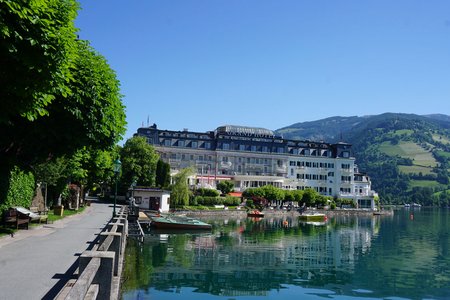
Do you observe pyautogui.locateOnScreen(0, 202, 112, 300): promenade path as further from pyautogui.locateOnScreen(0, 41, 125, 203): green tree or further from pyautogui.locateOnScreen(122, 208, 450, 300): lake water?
pyautogui.locateOnScreen(0, 41, 125, 203): green tree

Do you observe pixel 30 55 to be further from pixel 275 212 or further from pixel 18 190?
pixel 275 212

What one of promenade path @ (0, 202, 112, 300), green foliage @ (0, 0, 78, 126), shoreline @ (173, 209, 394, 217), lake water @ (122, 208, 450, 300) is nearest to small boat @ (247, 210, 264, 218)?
shoreline @ (173, 209, 394, 217)

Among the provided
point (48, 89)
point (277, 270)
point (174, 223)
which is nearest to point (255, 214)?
point (174, 223)

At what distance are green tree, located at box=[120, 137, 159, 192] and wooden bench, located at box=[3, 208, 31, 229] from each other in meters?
55.3

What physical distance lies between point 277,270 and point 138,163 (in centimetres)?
5770

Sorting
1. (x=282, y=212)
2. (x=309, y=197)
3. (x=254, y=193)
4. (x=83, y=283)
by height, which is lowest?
(x=282, y=212)

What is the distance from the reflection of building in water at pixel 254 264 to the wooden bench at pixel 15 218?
320 inches

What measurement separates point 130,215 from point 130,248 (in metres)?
9.70

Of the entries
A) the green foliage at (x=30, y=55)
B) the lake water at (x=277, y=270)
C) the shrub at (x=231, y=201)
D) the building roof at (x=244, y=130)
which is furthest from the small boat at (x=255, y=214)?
the green foliage at (x=30, y=55)

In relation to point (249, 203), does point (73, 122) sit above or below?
above

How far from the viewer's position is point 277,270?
97.7ft

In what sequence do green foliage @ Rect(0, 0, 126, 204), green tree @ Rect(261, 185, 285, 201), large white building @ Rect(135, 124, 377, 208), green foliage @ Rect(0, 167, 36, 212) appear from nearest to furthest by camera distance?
green foliage @ Rect(0, 0, 126, 204) → green foliage @ Rect(0, 167, 36, 212) → green tree @ Rect(261, 185, 285, 201) → large white building @ Rect(135, 124, 377, 208)

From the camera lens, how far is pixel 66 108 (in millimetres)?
21250

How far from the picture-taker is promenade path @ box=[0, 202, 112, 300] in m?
12.0
